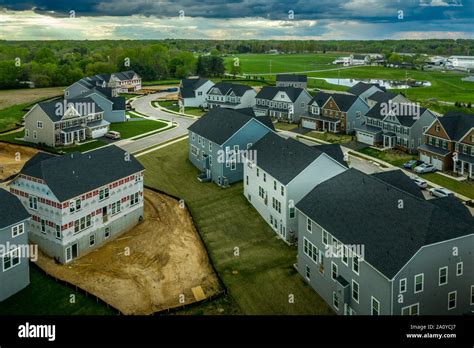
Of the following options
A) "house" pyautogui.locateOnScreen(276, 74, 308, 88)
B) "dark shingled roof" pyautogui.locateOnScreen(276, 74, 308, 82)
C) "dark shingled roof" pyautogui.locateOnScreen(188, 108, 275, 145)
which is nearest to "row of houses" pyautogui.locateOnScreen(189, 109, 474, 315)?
"dark shingled roof" pyautogui.locateOnScreen(188, 108, 275, 145)

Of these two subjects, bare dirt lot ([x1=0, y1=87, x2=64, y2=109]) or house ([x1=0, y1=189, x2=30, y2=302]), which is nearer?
house ([x1=0, y1=189, x2=30, y2=302])

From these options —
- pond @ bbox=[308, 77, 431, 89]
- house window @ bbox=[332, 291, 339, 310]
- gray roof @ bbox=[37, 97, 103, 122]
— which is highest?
pond @ bbox=[308, 77, 431, 89]

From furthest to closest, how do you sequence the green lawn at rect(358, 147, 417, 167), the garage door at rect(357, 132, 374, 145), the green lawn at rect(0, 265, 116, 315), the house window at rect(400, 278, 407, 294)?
1. the garage door at rect(357, 132, 374, 145)
2. the green lawn at rect(358, 147, 417, 167)
3. the green lawn at rect(0, 265, 116, 315)
4. the house window at rect(400, 278, 407, 294)

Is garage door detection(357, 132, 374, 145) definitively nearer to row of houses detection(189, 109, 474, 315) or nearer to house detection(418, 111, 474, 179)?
house detection(418, 111, 474, 179)

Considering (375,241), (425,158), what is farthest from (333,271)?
(425,158)

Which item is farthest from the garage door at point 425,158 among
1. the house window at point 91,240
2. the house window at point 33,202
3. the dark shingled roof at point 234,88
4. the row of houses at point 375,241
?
the dark shingled roof at point 234,88

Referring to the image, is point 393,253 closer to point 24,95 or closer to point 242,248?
point 242,248

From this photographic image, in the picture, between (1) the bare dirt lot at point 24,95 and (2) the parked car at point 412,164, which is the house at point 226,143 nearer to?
(2) the parked car at point 412,164

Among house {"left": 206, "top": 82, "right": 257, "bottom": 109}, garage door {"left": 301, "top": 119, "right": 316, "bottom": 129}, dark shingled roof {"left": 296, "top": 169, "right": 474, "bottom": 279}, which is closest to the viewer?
dark shingled roof {"left": 296, "top": 169, "right": 474, "bottom": 279}
